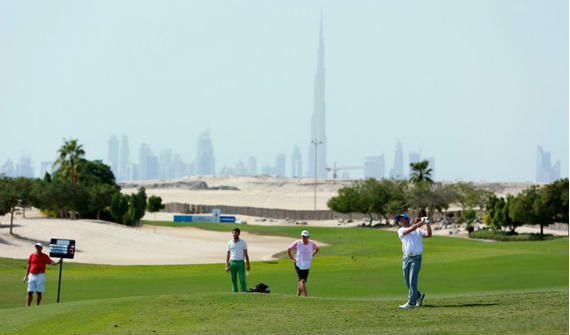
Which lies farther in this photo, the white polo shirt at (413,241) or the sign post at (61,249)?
the sign post at (61,249)

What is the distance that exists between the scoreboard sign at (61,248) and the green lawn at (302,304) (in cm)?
209

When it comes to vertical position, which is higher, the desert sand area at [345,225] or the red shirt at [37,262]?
the desert sand area at [345,225]

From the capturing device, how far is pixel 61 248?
2722 centimetres

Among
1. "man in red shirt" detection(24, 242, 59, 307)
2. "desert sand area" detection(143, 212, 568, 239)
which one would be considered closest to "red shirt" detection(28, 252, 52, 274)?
"man in red shirt" detection(24, 242, 59, 307)

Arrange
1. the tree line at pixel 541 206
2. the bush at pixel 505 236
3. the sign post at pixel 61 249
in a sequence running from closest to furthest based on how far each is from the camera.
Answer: the sign post at pixel 61 249 < the tree line at pixel 541 206 < the bush at pixel 505 236

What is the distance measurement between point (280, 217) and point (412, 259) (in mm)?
150590

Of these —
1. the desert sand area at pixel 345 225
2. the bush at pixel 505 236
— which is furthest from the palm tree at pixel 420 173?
the bush at pixel 505 236

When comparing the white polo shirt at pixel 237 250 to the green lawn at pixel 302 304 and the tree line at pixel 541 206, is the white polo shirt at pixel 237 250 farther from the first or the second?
the tree line at pixel 541 206

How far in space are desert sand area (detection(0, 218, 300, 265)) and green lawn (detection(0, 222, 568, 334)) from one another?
23.9m

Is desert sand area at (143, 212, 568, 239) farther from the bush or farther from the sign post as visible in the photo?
the sign post

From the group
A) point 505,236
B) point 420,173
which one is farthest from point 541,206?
point 420,173

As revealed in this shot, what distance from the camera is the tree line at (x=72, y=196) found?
263ft

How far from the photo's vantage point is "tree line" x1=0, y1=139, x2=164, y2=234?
80.0 m

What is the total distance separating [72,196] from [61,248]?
7514cm
